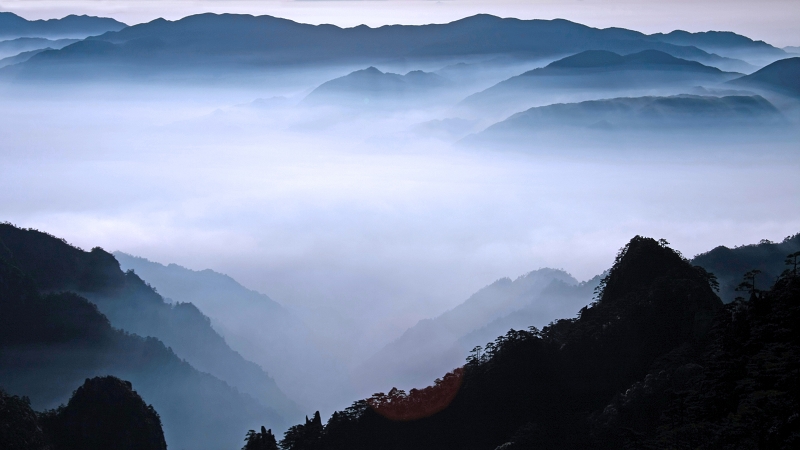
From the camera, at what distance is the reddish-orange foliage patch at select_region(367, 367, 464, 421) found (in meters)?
48.5

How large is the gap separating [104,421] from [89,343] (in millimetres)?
71935

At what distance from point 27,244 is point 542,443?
436 feet

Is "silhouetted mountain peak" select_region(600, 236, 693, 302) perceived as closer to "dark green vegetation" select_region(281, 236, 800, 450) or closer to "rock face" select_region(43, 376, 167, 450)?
"dark green vegetation" select_region(281, 236, 800, 450)

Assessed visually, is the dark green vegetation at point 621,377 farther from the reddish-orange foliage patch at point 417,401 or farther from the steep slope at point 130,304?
the steep slope at point 130,304

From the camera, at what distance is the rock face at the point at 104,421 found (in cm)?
6725

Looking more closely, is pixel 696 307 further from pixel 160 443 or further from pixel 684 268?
pixel 160 443

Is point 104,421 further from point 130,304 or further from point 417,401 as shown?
point 130,304

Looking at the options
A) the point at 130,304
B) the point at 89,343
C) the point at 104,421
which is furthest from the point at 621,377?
the point at 130,304

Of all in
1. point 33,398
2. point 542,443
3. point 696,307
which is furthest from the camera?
point 33,398

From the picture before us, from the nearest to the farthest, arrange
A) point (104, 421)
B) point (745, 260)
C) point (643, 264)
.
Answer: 1. point (643, 264)
2. point (104, 421)
3. point (745, 260)

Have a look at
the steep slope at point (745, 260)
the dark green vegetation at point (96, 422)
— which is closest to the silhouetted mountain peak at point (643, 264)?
the dark green vegetation at point (96, 422)

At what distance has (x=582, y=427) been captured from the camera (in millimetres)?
40531

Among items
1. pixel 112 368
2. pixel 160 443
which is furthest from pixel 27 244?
pixel 160 443

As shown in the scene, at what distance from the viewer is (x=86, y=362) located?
133m
